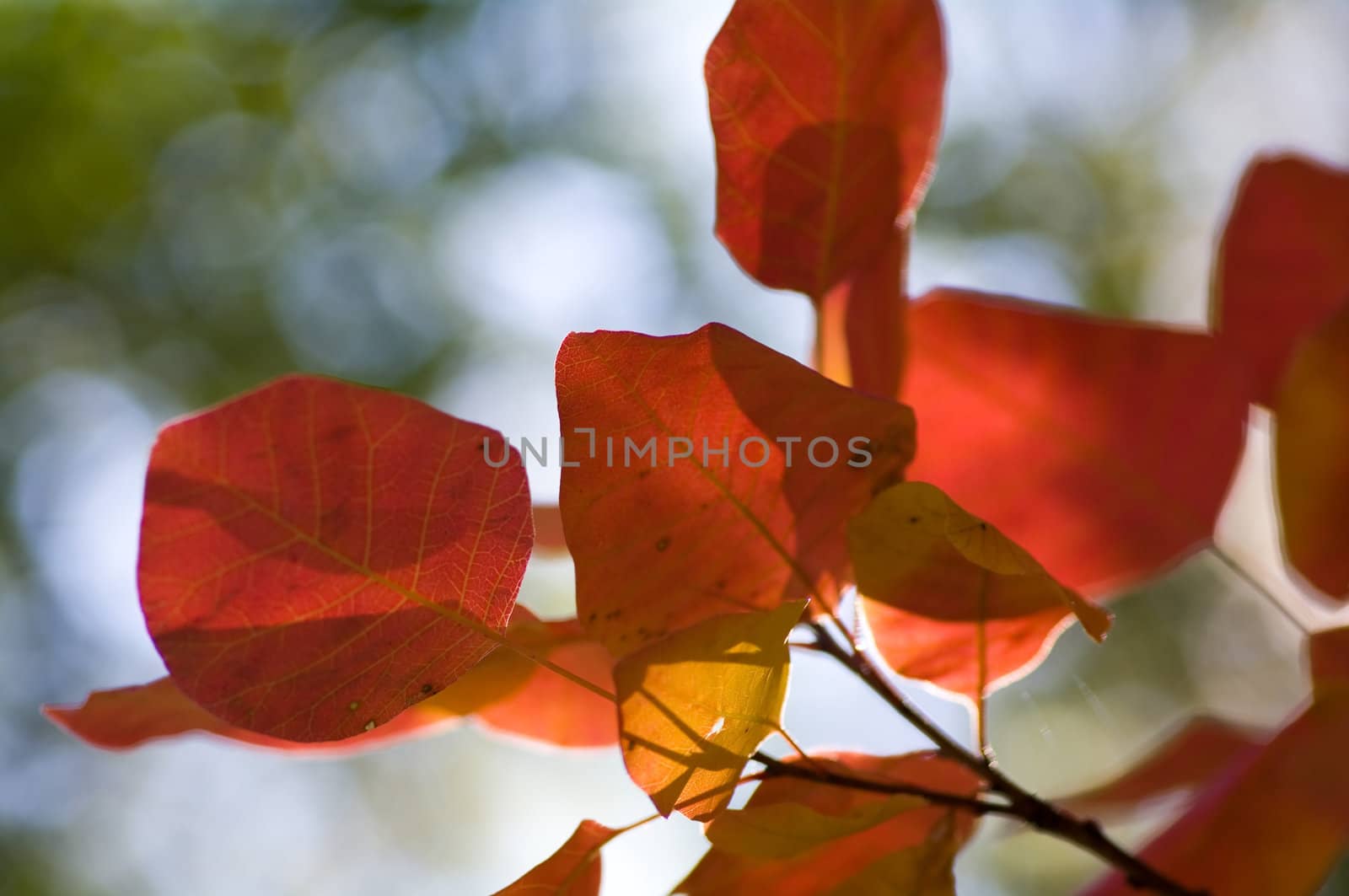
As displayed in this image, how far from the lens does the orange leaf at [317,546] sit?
0.65 feet

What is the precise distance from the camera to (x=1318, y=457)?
294mm

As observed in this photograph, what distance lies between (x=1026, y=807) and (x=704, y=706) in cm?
9

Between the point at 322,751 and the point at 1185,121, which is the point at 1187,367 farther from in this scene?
the point at 1185,121

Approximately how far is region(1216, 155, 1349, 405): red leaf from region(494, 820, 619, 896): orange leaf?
0.25 m

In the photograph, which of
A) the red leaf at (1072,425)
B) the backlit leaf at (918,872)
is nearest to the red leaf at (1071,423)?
the red leaf at (1072,425)

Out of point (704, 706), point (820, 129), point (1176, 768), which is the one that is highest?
point (820, 129)

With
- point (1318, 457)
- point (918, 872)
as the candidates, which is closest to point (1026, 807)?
point (918, 872)

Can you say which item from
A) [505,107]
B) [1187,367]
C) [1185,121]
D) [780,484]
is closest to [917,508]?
[780,484]

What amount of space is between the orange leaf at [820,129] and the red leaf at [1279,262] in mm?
128

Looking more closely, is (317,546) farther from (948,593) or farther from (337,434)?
(948,593)

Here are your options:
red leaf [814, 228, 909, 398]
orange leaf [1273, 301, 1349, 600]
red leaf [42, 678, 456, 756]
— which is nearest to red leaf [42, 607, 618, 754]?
red leaf [42, 678, 456, 756]

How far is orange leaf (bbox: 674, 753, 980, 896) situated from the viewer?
208mm

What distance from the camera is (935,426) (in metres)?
0.31

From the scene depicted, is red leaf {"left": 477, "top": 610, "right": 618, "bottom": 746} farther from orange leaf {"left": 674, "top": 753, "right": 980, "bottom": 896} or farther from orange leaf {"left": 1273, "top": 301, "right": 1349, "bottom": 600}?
orange leaf {"left": 1273, "top": 301, "right": 1349, "bottom": 600}
